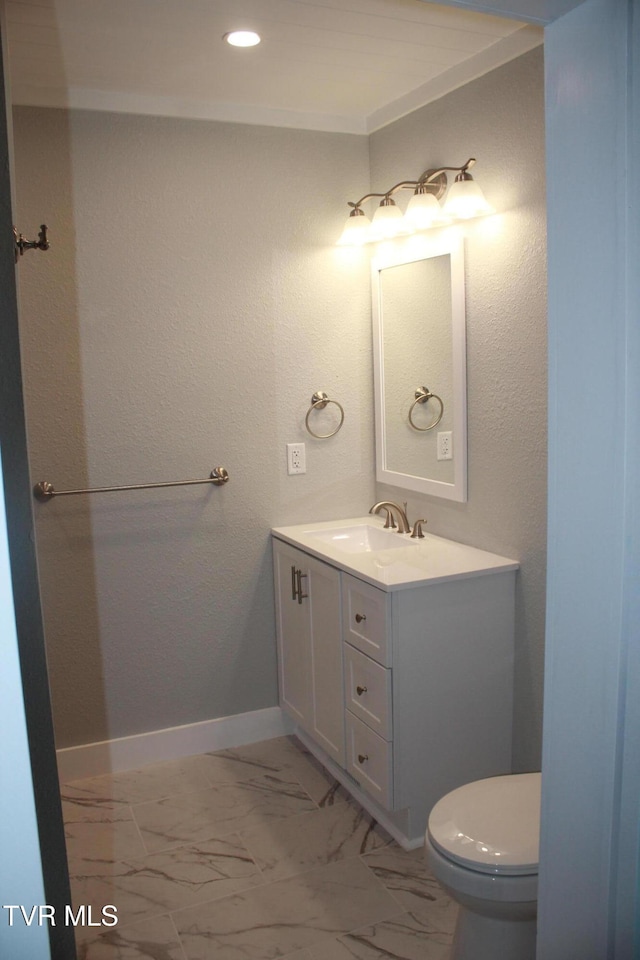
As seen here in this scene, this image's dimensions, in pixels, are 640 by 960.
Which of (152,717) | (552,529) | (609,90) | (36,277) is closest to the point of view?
(609,90)

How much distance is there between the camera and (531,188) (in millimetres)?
2279

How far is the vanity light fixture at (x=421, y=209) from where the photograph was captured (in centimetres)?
245

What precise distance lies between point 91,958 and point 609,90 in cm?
221

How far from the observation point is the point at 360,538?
306cm

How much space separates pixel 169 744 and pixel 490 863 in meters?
1.66

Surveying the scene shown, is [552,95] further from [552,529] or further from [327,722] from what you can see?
[327,722]

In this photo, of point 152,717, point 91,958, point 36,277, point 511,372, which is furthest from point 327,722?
point 36,277

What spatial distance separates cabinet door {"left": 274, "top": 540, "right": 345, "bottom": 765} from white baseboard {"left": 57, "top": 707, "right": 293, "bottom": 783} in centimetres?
13

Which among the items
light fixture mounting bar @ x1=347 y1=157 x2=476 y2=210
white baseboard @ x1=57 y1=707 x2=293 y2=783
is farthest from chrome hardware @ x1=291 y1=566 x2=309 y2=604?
light fixture mounting bar @ x1=347 y1=157 x2=476 y2=210

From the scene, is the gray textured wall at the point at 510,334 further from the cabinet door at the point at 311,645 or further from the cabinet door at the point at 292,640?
the cabinet door at the point at 292,640

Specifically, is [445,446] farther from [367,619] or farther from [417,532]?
[367,619]

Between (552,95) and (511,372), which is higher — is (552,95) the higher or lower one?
the higher one

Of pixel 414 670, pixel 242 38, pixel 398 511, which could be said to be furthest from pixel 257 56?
pixel 414 670

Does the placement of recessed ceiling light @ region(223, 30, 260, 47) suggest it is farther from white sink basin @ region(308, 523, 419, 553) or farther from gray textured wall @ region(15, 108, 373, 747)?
white sink basin @ region(308, 523, 419, 553)
